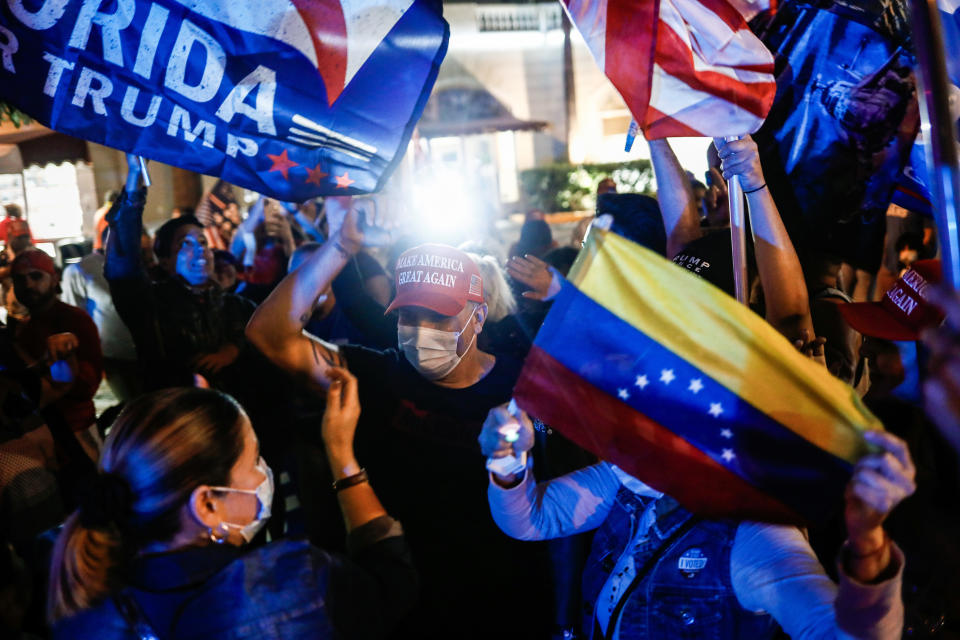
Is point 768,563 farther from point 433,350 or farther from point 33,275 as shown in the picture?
point 33,275

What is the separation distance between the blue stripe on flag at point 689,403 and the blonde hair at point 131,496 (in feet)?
2.93

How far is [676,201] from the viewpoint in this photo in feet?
10.4

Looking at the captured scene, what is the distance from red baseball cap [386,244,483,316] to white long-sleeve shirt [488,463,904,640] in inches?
36.7

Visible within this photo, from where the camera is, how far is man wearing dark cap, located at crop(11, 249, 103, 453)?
409 cm

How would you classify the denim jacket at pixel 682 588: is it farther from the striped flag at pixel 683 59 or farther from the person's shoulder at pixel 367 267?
the person's shoulder at pixel 367 267

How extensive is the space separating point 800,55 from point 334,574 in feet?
8.63

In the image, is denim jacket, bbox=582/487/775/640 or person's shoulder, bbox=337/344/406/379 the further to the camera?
person's shoulder, bbox=337/344/406/379

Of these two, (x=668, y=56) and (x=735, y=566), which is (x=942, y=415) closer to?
(x=735, y=566)

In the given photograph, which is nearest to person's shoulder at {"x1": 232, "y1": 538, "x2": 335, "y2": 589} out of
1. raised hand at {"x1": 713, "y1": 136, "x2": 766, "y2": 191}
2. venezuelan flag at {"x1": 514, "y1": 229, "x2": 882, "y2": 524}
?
venezuelan flag at {"x1": 514, "y1": 229, "x2": 882, "y2": 524}

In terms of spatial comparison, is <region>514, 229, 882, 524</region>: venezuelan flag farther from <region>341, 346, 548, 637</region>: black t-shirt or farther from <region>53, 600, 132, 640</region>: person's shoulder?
<region>53, 600, 132, 640</region>: person's shoulder

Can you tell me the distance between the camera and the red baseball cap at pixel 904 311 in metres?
2.60

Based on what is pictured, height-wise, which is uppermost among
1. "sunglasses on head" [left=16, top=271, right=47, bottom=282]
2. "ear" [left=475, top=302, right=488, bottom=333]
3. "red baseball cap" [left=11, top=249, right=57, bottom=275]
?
"red baseball cap" [left=11, top=249, right=57, bottom=275]

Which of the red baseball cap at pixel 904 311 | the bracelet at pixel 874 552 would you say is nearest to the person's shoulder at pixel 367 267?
the red baseball cap at pixel 904 311

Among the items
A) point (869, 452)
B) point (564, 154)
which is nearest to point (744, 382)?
point (869, 452)
